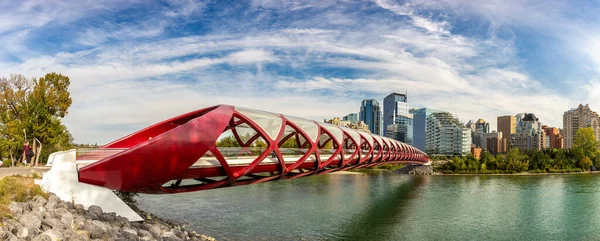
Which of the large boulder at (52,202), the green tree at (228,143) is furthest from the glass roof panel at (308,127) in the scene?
the green tree at (228,143)

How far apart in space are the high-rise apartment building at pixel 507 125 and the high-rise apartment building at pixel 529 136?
4030 millimetres

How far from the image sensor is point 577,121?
11975 centimetres

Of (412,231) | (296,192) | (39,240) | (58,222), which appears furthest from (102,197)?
(296,192)

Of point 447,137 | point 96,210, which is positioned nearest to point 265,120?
point 96,210

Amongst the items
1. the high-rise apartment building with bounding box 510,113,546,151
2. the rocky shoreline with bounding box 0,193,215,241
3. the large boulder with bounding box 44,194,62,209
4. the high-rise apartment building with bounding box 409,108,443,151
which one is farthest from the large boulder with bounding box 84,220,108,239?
the high-rise apartment building with bounding box 409,108,443,151

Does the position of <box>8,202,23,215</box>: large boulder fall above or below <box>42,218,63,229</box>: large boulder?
above

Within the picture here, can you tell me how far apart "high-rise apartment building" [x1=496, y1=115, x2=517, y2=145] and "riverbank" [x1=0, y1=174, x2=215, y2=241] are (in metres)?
158

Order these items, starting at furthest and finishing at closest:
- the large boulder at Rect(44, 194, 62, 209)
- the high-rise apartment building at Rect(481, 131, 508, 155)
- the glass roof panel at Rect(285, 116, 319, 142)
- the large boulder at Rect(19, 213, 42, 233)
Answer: the high-rise apartment building at Rect(481, 131, 508, 155), the glass roof panel at Rect(285, 116, 319, 142), the large boulder at Rect(44, 194, 62, 209), the large boulder at Rect(19, 213, 42, 233)

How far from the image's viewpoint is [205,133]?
9.84 metres

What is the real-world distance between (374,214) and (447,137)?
3426 inches

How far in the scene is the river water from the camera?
16.8 m

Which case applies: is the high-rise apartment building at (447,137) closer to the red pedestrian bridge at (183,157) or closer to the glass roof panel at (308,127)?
the glass roof panel at (308,127)

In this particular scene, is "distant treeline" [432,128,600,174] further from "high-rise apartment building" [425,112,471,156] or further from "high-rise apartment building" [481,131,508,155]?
"high-rise apartment building" [481,131,508,155]

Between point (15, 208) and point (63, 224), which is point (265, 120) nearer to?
point (63, 224)
